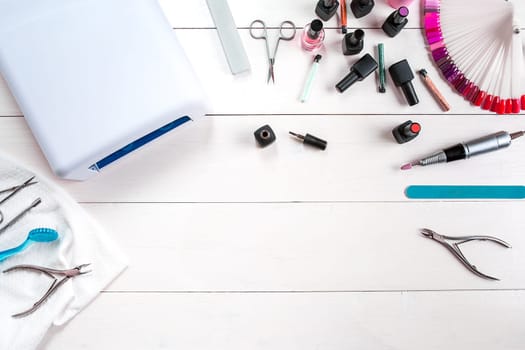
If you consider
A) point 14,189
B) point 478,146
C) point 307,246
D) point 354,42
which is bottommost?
point 307,246

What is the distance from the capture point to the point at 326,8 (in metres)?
0.70

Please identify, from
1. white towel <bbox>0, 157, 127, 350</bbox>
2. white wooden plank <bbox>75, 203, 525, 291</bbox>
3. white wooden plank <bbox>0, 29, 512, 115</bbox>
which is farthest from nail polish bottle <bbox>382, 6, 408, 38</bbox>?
white towel <bbox>0, 157, 127, 350</bbox>

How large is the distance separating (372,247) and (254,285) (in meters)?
0.24

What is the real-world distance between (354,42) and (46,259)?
690mm

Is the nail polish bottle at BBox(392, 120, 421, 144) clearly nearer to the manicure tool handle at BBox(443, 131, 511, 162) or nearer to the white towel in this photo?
the manicure tool handle at BBox(443, 131, 511, 162)

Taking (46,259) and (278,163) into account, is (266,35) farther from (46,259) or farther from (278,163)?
(46,259)

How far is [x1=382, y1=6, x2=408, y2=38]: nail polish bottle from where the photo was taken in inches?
26.6

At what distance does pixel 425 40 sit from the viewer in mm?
751

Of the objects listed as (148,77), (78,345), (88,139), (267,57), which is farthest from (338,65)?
(78,345)

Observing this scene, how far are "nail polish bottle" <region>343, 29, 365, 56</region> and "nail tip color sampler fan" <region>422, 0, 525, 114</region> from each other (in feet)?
0.51

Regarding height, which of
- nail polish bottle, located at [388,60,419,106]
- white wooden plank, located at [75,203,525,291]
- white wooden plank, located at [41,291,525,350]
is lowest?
white wooden plank, located at [41,291,525,350]

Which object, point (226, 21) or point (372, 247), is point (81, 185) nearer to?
point (226, 21)

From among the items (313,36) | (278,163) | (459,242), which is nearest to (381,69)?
(313,36)

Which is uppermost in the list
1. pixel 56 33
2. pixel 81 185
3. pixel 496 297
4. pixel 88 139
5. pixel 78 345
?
pixel 56 33
